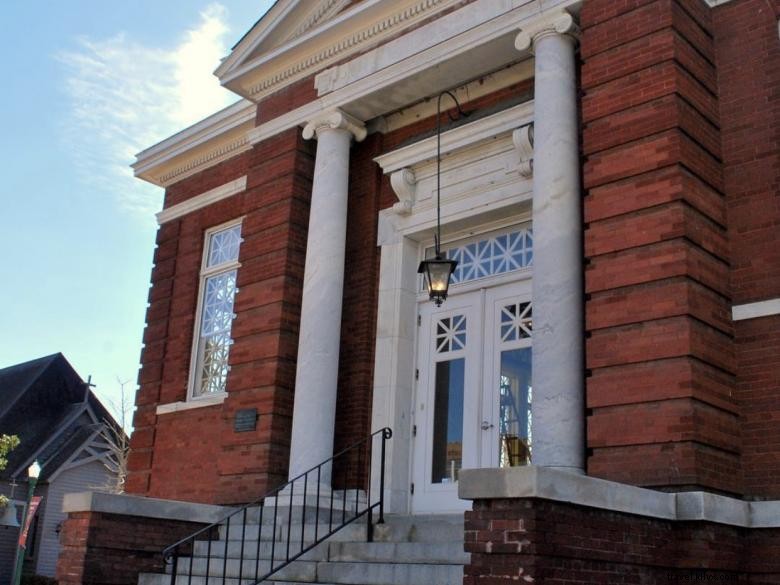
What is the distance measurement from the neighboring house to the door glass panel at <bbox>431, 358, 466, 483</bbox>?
761 inches

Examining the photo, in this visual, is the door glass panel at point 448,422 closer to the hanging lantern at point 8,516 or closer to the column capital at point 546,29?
the column capital at point 546,29

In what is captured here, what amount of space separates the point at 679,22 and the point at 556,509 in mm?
4811

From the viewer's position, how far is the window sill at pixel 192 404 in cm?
1305

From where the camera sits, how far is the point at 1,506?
82.0 ft

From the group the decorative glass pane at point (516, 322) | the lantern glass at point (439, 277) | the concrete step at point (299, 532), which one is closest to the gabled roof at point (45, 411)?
the concrete step at point (299, 532)

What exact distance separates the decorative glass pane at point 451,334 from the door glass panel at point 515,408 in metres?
0.66

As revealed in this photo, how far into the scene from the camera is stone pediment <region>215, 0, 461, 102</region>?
35.3 feet

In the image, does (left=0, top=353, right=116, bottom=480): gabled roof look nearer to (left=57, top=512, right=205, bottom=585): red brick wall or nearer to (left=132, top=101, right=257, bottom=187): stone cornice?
(left=132, top=101, right=257, bottom=187): stone cornice

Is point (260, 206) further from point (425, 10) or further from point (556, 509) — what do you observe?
point (556, 509)

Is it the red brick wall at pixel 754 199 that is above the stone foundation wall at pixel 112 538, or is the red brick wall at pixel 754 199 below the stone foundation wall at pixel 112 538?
above

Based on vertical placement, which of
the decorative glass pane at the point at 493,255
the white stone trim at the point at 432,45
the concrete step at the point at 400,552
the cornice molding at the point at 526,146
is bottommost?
the concrete step at the point at 400,552

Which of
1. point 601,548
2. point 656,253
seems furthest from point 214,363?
point 601,548

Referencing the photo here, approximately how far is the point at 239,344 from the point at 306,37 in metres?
3.84

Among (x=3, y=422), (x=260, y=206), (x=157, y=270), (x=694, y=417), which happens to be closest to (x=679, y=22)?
(x=694, y=417)
